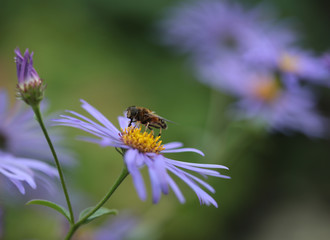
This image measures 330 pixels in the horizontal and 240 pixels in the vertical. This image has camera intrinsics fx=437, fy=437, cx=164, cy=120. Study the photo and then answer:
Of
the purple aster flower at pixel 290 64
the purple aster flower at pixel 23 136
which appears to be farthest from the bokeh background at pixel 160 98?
the purple aster flower at pixel 23 136

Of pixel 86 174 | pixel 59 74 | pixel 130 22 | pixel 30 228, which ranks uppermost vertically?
pixel 130 22

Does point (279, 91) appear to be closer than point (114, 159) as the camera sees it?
Yes

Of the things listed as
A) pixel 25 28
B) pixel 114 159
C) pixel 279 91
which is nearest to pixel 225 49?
pixel 279 91

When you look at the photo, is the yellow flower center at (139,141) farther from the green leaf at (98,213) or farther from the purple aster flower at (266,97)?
the purple aster flower at (266,97)

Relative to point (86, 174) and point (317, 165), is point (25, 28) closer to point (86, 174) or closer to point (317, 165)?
point (86, 174)

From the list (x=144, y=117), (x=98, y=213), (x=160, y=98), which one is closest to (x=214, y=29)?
(x=160, y=98)

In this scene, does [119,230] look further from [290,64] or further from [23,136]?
[290,64]

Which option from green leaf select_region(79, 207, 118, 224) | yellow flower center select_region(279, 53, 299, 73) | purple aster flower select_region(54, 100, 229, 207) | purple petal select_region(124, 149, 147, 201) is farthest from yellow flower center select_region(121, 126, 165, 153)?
yellow flower center select_region(279, 53, 299, 73)
